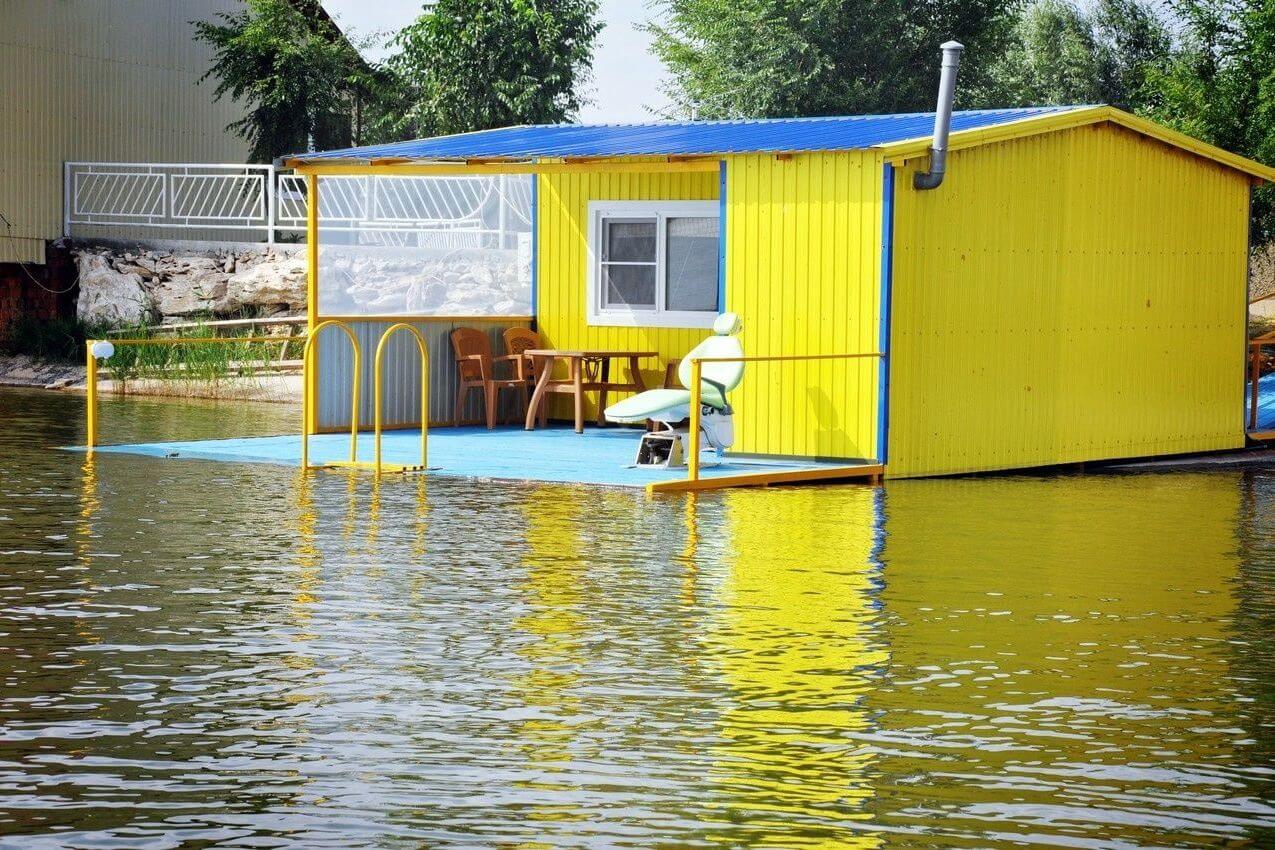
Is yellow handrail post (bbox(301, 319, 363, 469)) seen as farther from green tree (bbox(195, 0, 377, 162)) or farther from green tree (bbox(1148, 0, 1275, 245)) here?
green tree (bbox(1148, 0, 1275, 245))

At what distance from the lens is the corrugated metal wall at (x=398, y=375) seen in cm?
2106

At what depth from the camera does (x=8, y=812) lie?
659cm

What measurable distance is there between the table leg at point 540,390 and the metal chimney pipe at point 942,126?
17.4ft

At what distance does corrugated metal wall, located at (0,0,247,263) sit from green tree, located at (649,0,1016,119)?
35.0ft

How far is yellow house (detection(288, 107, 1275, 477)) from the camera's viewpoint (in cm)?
1764

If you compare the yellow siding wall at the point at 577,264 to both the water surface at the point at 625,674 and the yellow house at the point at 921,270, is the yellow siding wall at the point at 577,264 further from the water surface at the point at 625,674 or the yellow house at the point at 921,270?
the water surface at the point at 625,674

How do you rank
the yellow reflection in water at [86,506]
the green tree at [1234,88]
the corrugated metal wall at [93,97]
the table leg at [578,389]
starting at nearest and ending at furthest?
1. the yellow reflection in water at [86,506]
2. the table leg at [578,389]
3. the corrugated metal wall at [93,97]
4. the green tree at [1234,88]

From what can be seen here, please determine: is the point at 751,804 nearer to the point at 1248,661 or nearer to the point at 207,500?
the point at 1248,661

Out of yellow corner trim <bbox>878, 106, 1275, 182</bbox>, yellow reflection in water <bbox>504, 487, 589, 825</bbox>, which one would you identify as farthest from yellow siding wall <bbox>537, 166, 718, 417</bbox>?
yellow reflection in water <bbox>504, 487, 589, 825</bbox>

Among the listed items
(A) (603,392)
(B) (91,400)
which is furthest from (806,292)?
(B) (91,400)

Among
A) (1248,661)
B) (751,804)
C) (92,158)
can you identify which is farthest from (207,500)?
(92,158)

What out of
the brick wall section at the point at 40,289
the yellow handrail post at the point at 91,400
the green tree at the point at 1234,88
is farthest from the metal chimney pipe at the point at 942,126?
the brick wall section at the point at 40,289

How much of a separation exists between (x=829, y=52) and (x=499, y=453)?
26.5 metres

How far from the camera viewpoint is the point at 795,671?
9.05 m
